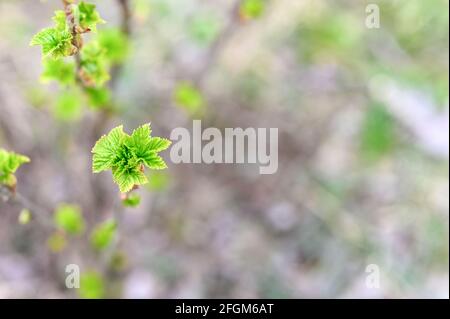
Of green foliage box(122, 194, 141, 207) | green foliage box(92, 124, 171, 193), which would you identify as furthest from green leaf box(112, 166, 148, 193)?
green foliage box(122, 194, 141, 207)

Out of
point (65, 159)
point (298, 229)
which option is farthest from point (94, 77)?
point (298, 229)

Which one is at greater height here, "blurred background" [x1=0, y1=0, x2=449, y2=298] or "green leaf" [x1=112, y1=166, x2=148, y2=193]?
"blurred background" [x1=0, y1=0, x2=449, y2=298]

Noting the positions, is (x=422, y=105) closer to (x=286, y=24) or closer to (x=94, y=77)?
(x=286, y=24)

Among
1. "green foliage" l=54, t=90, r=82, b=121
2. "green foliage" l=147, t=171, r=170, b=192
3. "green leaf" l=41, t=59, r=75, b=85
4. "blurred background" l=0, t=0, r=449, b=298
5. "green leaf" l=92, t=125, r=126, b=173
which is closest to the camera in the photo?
"green leaf" l=92, t=125, r=126, b=173

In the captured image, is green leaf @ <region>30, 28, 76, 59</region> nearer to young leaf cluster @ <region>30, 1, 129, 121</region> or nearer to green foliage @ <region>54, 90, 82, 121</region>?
young leaf cluster @ <region>30, 1, 129, 121</region>

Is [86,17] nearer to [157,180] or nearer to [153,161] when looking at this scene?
[153,161]

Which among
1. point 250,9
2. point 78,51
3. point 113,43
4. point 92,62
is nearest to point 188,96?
point 250,9

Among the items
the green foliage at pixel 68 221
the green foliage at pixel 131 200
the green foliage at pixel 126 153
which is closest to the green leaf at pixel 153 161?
the green foliage at pixel 126 153
